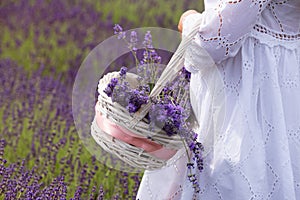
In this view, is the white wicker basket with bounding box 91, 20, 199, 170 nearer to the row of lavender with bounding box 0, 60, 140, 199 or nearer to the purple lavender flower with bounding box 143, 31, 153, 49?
the purple lavender flower with bounding box 143, 31, 153, 49

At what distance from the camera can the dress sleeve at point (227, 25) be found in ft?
9.14

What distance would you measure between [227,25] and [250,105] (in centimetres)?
32

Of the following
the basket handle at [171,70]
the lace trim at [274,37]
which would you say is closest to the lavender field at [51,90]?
the basket handle at [171,70]

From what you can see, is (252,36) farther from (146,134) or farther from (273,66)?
(146,134)

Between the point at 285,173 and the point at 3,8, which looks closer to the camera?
the point at 285,173

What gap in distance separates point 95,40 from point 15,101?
1835 mm

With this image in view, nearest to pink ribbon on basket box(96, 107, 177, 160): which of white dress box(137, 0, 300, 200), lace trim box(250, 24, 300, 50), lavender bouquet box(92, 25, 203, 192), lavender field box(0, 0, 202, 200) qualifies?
lavender bouquet box(92, 25, 203, 192)

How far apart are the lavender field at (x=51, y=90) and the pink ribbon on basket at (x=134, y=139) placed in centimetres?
35

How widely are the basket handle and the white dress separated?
0.08ft

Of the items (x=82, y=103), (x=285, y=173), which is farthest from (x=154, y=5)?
(x=285, y=173)

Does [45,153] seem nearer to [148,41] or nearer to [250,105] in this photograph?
[148,41]

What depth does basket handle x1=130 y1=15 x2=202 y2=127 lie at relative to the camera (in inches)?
108

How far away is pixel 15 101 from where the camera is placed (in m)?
4.63

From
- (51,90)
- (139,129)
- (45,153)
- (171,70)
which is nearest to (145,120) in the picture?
(139,129)
